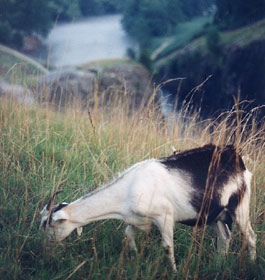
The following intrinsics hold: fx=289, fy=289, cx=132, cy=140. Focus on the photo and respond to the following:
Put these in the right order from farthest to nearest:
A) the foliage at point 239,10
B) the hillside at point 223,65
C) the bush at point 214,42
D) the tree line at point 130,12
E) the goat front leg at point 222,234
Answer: the bush at point 214,42
the hillside at point 223,65
the tree line at point 130,12
the foliage at point 239,10
the goat front leg at point 222,234

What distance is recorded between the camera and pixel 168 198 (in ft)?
7.47

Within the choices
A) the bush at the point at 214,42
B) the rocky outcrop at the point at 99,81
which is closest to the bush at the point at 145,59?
the rocky outcrop at the point at 99,81

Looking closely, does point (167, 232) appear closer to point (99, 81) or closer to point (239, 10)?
point (239, 10)

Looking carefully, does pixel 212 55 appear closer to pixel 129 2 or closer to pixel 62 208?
pixel 129 2

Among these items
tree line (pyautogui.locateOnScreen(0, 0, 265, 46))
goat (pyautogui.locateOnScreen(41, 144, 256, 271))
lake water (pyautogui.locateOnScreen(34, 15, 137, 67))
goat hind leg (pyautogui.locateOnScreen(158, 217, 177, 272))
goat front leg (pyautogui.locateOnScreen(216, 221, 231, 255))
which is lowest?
goat front leg (pyautogui.locateOnScreen(216, 221, 231, 255))

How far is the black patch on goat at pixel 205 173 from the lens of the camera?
7.65 feet

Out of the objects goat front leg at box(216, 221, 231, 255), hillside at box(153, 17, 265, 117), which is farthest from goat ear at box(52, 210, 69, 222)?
hillside at box(153, 17, 265, 117)

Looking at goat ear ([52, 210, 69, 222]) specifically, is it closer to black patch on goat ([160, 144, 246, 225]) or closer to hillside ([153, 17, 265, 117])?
black patch on goat ([160, 144, 246, 225])

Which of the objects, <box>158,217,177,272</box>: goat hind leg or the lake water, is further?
Result: the lake water

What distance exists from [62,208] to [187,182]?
1011 mm

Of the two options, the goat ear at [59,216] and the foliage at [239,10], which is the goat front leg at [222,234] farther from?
the foliage at [239,10]

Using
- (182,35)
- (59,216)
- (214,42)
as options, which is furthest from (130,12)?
(59,216)

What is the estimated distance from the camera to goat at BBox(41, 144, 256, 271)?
87.4 inches

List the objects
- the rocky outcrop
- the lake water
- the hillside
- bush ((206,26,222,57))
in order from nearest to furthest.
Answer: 1. the lake water
2. the rocky outcrop
3. the hillside
4. bush ((206,26,222,57))
